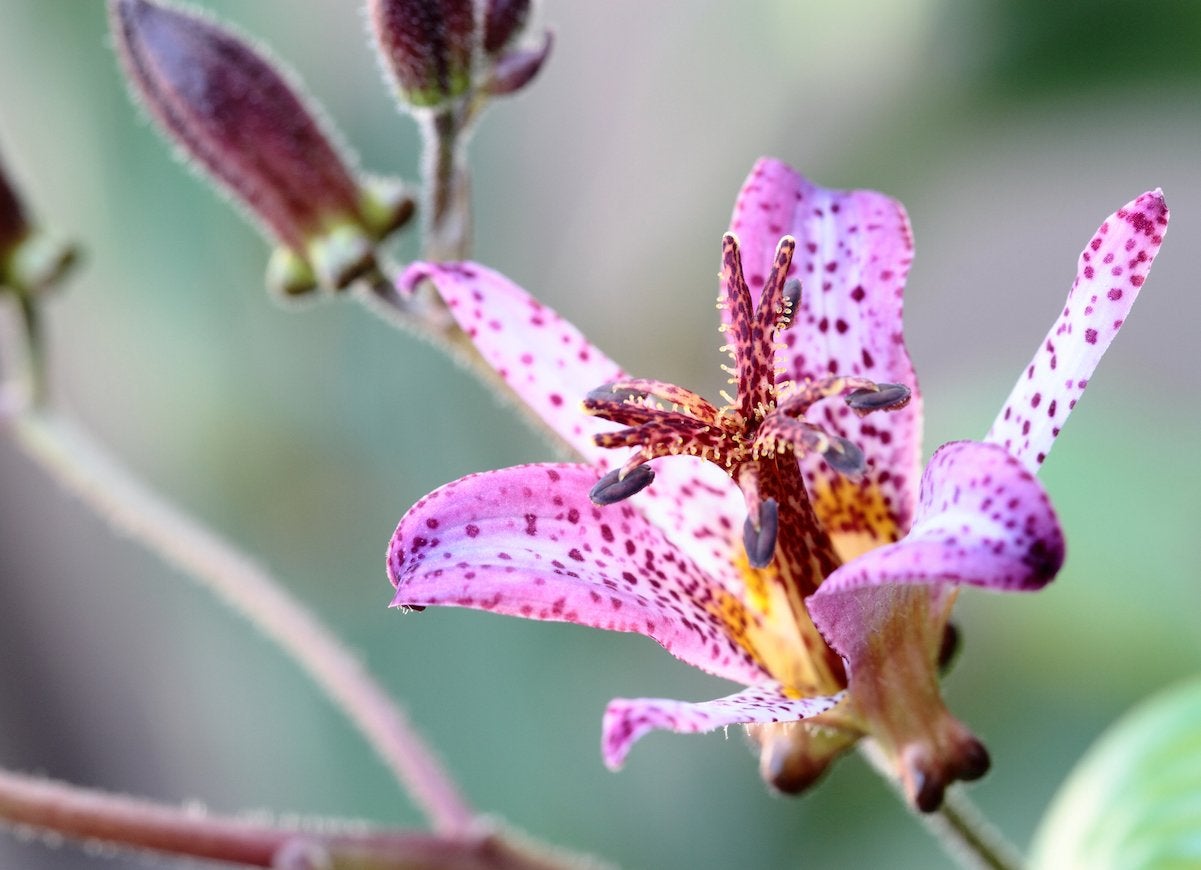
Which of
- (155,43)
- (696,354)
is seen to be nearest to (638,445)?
(155,43)

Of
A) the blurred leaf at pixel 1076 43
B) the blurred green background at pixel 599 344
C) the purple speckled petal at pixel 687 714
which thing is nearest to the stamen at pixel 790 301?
the purple speckled petal at pixel 687 714

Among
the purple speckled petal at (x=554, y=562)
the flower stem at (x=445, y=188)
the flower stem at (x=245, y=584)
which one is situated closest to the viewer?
the purple speckled petal at (x=554, y=562)

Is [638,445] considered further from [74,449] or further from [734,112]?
[734,112]

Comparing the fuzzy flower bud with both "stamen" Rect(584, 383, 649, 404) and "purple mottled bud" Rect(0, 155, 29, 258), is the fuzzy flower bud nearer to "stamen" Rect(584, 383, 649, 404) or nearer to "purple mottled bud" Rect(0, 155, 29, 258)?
"stamen" Rect(584, 383, 649, 404)

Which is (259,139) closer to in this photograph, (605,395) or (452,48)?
(452,48)

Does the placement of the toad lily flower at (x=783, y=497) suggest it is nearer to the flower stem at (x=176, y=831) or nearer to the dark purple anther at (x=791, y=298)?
the dark purple anther at (x=791, y=298)

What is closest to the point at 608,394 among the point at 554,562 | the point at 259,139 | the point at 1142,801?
the point at 554,562

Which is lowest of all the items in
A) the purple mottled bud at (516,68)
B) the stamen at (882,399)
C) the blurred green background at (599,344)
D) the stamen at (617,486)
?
the blurred green background at (599,344)
